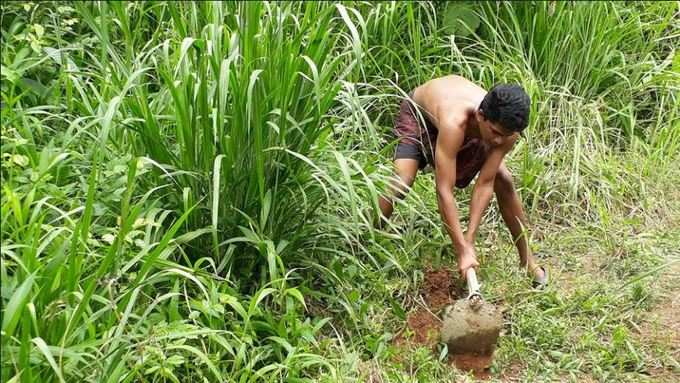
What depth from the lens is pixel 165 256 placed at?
266 cm

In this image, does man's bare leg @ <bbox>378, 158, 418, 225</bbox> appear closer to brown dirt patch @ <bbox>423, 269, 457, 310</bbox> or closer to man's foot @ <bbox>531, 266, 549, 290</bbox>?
brown dirt patch @ <bbox>423, 269, 457, 310</bbox>

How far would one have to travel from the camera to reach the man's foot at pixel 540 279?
3551 mm

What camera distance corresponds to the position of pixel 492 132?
3.28m

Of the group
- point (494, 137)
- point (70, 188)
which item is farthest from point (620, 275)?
point (70, 188)

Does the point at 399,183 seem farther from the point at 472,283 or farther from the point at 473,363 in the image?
the point at 473,363

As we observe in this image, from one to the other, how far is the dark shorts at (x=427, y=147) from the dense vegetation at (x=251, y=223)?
209mm

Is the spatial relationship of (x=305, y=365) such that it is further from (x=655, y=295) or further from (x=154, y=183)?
(x=655, y=295)

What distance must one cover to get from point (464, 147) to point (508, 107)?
0.41 metres

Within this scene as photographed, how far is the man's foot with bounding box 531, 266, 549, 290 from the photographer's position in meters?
3.55

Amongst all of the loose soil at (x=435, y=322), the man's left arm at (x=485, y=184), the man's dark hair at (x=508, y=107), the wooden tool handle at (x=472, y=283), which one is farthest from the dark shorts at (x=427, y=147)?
the wooden tool handle at (x=472, y=283)

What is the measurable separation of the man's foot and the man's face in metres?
0.58

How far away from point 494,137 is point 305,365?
1132 millimetres

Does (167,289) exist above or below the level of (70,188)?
below

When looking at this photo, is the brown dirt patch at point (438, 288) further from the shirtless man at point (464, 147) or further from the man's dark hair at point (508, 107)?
the man's dark hair at point (508, 107)
